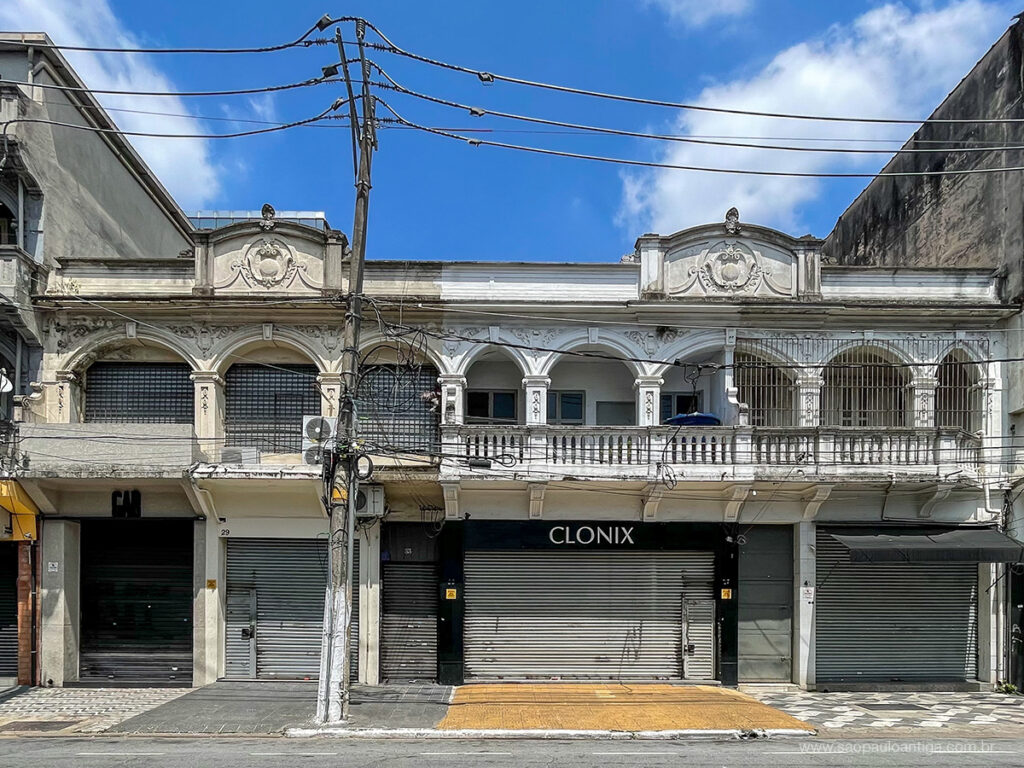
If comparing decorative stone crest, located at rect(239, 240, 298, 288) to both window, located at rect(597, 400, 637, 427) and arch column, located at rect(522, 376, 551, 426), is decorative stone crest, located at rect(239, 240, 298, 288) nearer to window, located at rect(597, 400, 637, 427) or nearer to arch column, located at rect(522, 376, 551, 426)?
arch column, located at rect(522, 376, 551, 426)

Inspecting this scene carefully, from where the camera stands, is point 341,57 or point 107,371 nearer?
point 341,57

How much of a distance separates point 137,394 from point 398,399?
534 cm

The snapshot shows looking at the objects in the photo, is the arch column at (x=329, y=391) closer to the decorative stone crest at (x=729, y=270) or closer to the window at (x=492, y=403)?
the window at (x=492, y=403)

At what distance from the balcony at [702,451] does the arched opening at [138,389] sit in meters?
5.70

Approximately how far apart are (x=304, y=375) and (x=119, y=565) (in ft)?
17.2

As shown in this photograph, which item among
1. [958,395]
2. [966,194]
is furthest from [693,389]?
[966,194]

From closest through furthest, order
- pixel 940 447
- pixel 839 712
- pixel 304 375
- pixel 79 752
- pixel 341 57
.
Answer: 1. pixel 79 752
2. pixel 341 57
3. pixel 839 712
4. pixel 940 447
5. pixel 304 375

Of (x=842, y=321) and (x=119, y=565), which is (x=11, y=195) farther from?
(x=842, y=321)

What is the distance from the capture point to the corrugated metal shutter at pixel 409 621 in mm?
14320

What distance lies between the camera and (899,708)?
12.7 metres

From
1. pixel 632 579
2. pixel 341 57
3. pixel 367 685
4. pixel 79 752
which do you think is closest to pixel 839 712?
pixel 632 579

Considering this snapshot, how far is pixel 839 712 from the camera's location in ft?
40.3

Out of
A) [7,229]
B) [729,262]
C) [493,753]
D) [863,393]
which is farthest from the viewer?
[863,393]

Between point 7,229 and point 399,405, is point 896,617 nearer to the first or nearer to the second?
point 399,405
